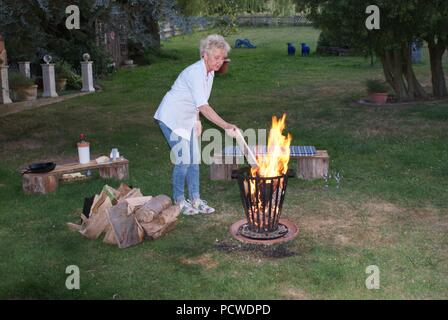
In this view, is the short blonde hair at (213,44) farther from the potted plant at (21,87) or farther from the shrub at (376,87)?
the potted plant at (21,87)

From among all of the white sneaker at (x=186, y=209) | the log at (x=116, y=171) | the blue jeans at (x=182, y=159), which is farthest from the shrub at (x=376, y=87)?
the white sneaker at (x=186, y=209)

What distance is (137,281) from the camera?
191 inches

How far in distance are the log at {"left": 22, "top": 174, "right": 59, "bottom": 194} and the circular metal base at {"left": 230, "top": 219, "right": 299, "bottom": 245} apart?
2.74 m

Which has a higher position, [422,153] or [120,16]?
[120,16]

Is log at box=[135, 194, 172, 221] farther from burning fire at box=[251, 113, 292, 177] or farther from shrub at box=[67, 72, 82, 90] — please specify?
shrub at box=[67, 72, 82, 90]

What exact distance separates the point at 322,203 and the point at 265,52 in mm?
23622

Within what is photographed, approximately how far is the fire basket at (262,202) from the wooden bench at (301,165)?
2.04m

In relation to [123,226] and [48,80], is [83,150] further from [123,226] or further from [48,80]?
[48,80]

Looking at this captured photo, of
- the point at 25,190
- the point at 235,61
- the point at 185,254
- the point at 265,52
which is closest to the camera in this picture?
the point at 185,254

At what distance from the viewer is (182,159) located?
246 inches

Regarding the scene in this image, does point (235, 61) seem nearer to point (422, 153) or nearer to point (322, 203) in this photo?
point (422, 153)
